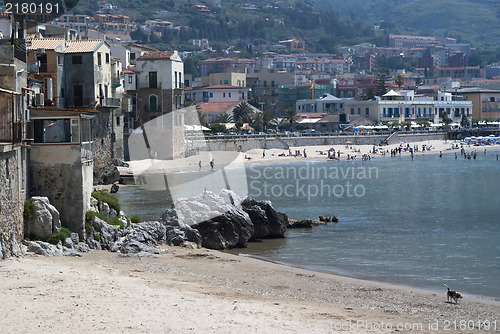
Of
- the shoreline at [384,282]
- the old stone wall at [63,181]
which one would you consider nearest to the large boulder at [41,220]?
the old stone wall at [63,181]

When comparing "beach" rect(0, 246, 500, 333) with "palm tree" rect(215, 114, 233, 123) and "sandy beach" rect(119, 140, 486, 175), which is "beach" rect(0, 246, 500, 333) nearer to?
"sandy beach" rect(119, 140, 486, 175)

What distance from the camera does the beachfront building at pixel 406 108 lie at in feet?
413

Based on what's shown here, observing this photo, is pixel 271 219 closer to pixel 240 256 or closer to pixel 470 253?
pixel 240 256

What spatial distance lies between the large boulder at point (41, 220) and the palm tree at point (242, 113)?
91.8 metres

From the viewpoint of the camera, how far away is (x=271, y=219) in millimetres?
32938

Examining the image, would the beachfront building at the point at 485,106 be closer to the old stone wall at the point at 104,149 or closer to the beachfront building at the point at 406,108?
the beachfront building at the point at 406,108

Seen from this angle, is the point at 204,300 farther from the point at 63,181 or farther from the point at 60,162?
the point at 60,162

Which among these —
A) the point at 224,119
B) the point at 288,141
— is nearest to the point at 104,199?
the point at 288,141

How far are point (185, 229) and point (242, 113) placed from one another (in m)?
87.4

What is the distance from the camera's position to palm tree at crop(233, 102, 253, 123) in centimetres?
11469

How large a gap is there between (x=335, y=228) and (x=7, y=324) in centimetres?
2354

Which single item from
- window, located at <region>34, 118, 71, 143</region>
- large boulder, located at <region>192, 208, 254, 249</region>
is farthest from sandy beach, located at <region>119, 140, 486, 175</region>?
window, located at <region>34, 118, 71, 143</region>

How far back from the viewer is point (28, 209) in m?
22.2

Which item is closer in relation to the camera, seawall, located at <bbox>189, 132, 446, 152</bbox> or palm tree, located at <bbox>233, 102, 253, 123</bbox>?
seawall, located at <bbox>189, 132, 446, 152</bbox>
